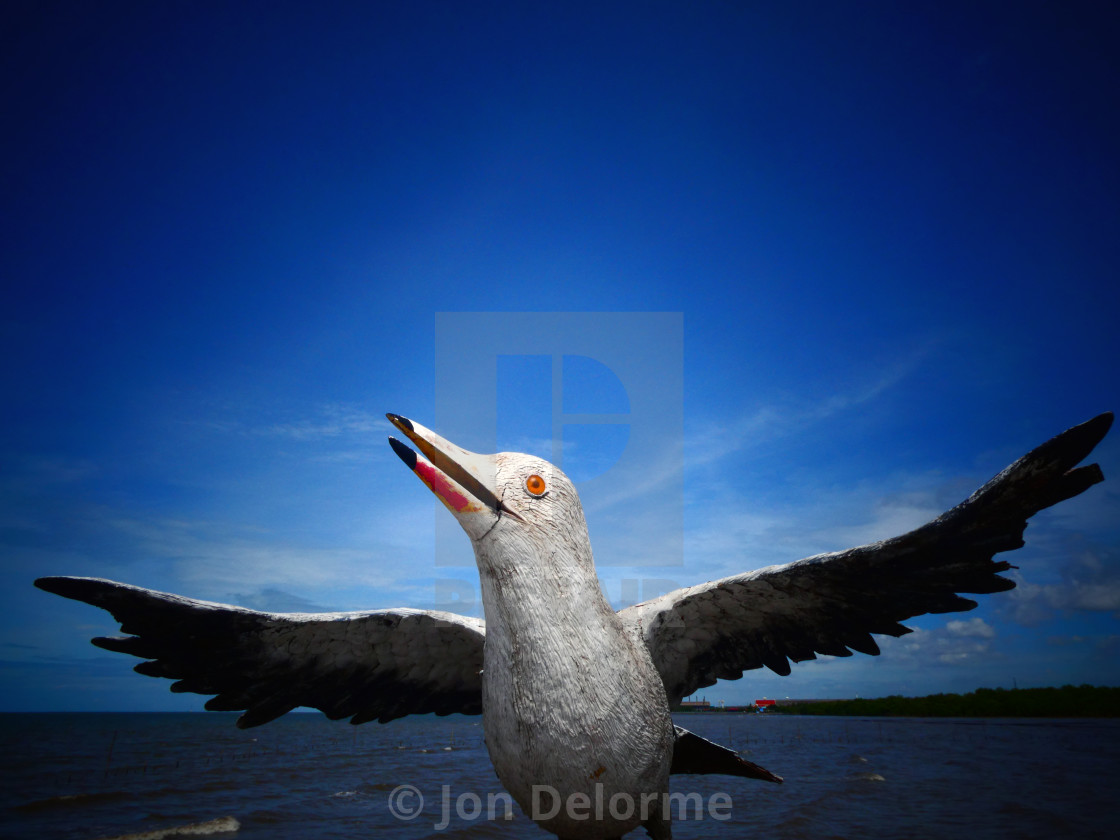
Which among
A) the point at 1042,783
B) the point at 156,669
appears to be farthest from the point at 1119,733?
the point at 156,669

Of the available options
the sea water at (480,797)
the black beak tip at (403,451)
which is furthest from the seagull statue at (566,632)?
the sea water at (480,797)

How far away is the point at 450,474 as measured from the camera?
2.51m

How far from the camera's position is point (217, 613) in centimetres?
287

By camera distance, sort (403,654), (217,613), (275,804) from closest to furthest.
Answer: (217,613) < (403,654) < (275,804)

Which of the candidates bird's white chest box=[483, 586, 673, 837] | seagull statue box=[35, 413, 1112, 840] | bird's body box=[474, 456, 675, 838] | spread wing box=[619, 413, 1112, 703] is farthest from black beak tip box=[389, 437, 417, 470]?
spread wing box=[619, 413, 1112, 703]

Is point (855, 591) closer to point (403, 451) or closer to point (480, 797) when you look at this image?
→ point (403, 451)

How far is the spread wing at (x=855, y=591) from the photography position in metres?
2.20

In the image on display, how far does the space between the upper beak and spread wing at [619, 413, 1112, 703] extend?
1.05m

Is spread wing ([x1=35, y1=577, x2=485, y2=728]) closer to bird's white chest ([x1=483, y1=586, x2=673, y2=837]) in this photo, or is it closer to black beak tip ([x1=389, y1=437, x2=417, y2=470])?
bird's white chest ([x1=483, y1=586, x2=673, y2=837])

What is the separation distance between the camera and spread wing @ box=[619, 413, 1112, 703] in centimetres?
220

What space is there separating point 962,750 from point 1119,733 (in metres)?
12.6

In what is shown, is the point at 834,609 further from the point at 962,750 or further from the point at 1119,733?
the point at 1119,733

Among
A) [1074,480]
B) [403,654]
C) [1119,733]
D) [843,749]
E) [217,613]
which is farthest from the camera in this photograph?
[1119,733]

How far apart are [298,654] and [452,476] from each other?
4.87ft
